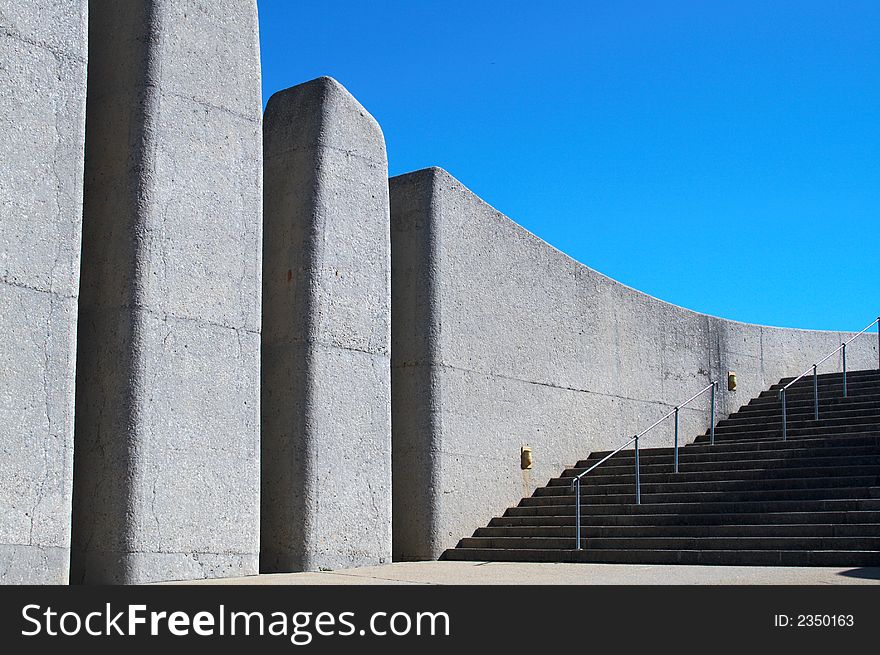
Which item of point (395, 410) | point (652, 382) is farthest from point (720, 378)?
point (395, 410)

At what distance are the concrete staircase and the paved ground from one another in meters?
0.46

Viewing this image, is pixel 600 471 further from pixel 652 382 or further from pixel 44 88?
pixel 44 88

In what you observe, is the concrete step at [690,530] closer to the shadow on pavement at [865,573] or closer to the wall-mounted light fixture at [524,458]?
the shadow on pavement at [865,573]

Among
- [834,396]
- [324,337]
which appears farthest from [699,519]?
[834,396]

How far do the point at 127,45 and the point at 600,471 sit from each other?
759 cm

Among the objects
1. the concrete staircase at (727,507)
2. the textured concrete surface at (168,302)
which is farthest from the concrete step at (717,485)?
the textured concrete surface at (168,302)

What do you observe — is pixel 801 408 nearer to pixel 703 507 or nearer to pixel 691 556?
pixel 703 507

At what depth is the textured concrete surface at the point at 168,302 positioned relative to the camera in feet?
28.6

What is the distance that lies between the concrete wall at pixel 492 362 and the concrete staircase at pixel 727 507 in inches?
18.4

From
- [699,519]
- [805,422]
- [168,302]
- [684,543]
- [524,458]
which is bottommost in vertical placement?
[684,543]

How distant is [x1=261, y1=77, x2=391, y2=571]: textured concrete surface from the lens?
10.4 meters

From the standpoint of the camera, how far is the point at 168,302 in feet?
29.7

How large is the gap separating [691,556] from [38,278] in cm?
611

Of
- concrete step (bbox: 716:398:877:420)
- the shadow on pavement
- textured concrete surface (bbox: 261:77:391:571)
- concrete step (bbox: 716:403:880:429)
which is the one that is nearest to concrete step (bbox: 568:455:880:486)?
concrete step (bbox: 716:403:880:429)
